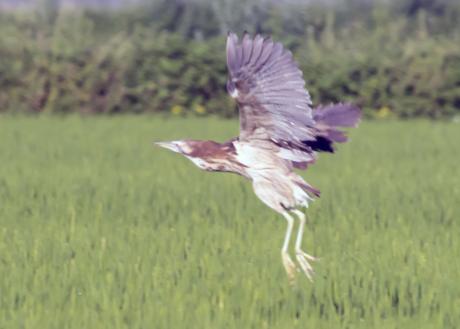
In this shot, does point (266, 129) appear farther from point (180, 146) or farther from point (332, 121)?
point (332, 121)

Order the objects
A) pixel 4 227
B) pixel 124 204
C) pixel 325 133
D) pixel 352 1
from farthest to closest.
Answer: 1. pixel 352 1
2. pixel 124 204
3. pixel 4 227
4. pixel 325 133

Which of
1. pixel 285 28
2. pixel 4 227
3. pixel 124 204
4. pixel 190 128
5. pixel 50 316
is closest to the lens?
pixel 50 316

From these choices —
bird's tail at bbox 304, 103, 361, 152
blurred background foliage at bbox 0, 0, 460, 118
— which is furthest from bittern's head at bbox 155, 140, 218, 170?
blurred background foliage at bbox 0, 0, 460, 118

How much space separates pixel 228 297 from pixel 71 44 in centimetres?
1498

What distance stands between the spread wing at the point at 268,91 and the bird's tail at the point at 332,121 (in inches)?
15.2

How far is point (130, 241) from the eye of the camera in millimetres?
6535

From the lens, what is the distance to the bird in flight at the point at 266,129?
4.62 m

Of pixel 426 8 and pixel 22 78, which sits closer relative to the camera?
pixel 22 78

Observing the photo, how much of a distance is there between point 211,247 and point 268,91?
1.70 meters

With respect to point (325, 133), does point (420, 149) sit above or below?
below

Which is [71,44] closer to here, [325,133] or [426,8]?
[426,8]

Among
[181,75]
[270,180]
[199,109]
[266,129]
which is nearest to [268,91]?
[266,129]

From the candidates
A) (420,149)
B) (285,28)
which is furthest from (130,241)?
(285,28)

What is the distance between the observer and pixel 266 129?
4789mm
